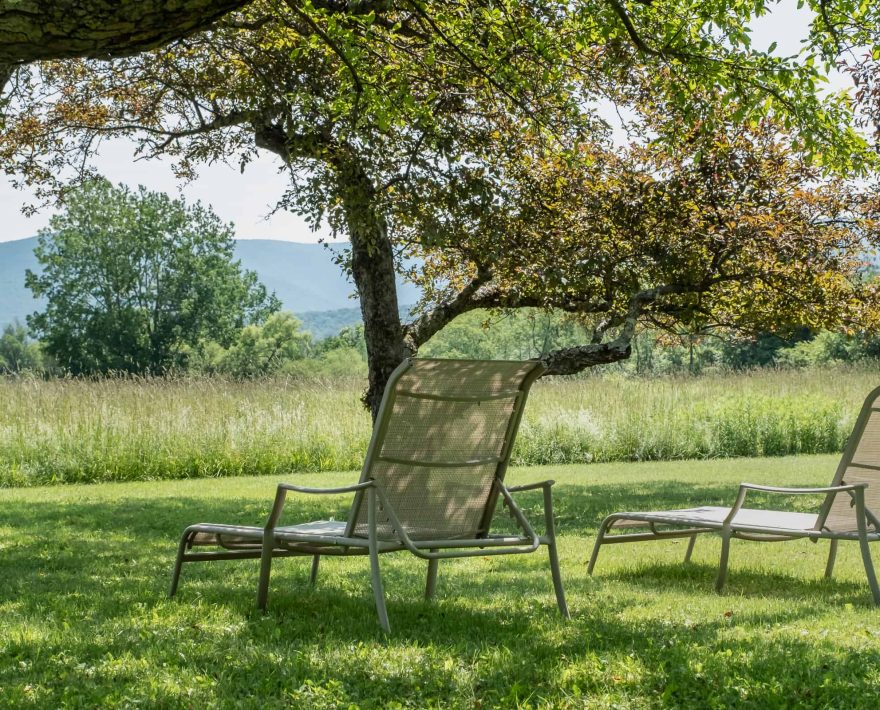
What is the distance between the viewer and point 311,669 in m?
3.26

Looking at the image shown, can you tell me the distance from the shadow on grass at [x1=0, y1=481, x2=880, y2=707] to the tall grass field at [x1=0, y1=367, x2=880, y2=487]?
6822 mm

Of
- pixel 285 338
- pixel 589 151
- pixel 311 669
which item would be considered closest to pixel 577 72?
pixel 589 151

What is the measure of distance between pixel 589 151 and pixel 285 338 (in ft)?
157

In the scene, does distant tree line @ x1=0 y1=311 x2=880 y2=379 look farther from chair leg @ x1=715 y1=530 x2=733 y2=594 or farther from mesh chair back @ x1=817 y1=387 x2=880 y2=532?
chair leg @ x1=715 y1=530 x2=733 y2=594

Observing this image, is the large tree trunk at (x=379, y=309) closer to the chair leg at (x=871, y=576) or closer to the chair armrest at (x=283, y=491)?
the chair armrest at (x=283, y=491)

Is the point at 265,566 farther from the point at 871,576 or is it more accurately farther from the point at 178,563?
the point at 871,576

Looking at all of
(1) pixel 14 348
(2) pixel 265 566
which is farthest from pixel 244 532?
(1) pixel 14 348

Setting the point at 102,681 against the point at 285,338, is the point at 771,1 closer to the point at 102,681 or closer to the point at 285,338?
the point at 102,681

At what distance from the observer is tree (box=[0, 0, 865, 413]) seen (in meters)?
7.49

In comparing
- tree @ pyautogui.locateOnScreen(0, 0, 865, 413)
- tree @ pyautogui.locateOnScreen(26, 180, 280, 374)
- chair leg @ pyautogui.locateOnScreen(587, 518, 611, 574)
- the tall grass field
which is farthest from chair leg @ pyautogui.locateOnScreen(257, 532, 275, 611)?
tree @ pyautogui.locateOnScreen(26, 180, 280, 374)

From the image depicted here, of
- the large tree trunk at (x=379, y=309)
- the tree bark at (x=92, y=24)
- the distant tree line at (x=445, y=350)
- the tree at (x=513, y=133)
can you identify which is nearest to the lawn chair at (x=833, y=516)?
the tree at (x=513, y=133)

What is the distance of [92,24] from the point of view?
3.29 m

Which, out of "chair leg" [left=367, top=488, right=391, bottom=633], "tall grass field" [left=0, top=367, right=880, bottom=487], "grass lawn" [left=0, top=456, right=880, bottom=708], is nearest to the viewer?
"grass lawn" [left=0, top=456, right=880, bottom=708]

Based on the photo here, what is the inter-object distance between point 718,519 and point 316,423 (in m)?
9.23
